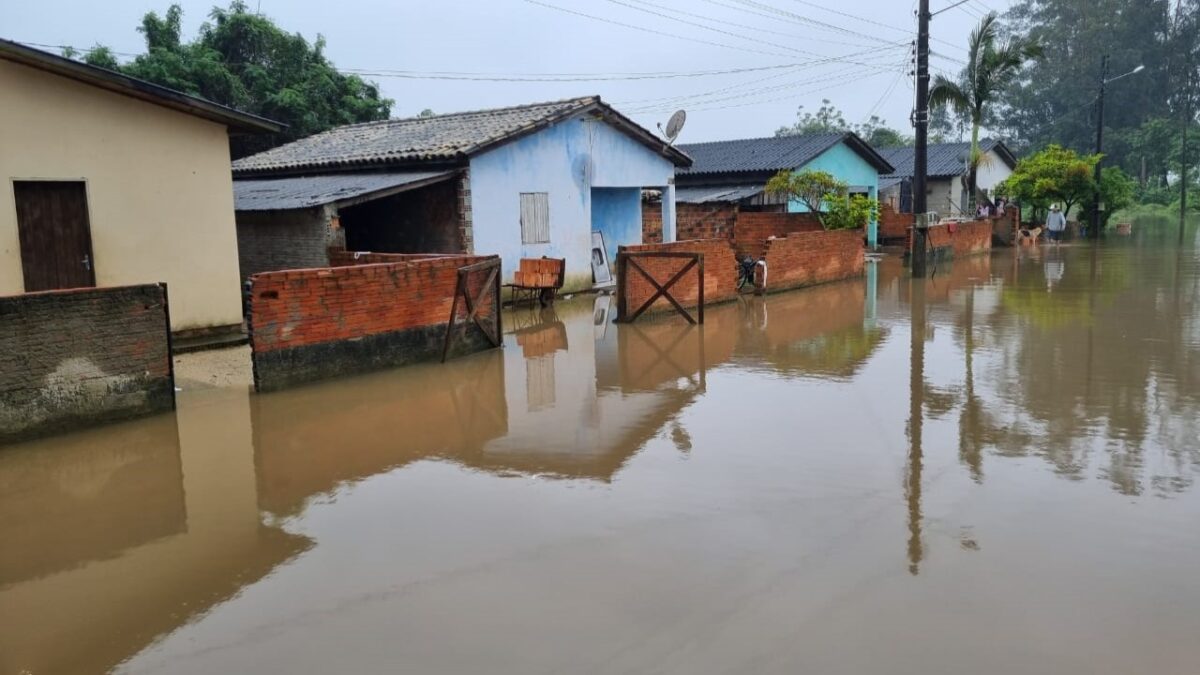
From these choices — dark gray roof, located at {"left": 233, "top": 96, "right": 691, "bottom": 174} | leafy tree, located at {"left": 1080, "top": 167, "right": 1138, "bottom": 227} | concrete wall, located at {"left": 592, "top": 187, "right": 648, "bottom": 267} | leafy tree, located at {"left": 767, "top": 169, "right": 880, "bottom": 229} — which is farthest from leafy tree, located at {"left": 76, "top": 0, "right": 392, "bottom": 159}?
leafy tree, located at {"left": 1080, "top": 167, "right": 1138, "bottom": 227}

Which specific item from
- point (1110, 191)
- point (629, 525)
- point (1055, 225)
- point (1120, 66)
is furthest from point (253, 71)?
point (1120, 66)

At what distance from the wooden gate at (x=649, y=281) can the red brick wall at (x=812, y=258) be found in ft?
14.1

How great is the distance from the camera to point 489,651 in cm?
426

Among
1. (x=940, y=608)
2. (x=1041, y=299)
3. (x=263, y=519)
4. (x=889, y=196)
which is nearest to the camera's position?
(x=940, y=608)

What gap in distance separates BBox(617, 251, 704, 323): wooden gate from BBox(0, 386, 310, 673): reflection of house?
740cm

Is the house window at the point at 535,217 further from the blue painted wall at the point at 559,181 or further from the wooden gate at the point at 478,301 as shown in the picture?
the wooden gate at the point at 478,301

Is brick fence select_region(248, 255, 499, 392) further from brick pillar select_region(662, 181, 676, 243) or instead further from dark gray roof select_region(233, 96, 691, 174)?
brick pillar select_region(662, 181, 676, 243)

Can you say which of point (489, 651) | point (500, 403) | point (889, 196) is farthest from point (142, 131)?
point (889, 196)

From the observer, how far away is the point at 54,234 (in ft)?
36.0

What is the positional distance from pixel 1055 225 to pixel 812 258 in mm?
21970

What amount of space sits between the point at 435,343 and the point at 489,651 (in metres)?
7.64

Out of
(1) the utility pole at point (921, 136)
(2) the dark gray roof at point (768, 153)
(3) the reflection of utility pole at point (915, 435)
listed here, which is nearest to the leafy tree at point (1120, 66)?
(2) the dark gray roof at point (768, 153)

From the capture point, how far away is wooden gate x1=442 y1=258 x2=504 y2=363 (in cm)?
1170

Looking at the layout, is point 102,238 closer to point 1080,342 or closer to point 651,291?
point 651,291
